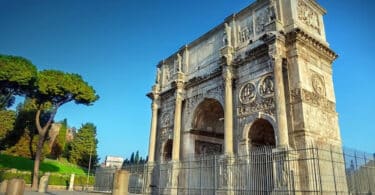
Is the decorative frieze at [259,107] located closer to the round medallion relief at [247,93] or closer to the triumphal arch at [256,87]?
the triumphal arch at [256,87]

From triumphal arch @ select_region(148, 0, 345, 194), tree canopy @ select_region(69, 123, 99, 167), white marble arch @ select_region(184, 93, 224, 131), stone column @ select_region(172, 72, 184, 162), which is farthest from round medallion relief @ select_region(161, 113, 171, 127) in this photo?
tree canopy @ select_region(69, 123, 99, 167)

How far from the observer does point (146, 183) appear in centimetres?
1766

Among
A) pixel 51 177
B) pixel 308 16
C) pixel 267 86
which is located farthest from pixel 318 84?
pixel 51 177

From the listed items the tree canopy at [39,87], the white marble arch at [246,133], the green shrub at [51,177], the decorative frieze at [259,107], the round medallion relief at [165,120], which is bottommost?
the green shrub at [51,177]

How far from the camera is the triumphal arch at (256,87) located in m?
12.1

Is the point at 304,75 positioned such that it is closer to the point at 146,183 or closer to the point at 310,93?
the point at 310,93

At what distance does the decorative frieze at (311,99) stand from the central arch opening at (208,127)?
5.55 metres

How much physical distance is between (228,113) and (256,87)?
1925 millimetres

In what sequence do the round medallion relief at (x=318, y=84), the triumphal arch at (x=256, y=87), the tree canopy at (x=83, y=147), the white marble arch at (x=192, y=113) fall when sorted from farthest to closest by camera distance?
1. the tree canopy at (x=83, y=147)
2. the white marble arch at (x=192, y=113)
3. the round medallion relief at (x=318, y=84)
4. the triumphal arch at (x=256, y=87)

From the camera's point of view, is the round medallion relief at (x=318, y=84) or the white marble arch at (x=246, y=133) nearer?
the round medallion relief at (x=318, y=84)

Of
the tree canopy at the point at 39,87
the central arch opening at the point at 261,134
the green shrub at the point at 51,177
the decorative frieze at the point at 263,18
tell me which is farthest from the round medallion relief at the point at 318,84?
the green shrub at the point at 51,177

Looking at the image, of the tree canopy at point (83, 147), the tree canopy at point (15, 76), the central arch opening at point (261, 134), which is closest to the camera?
the central arch opening at point (261, 134)

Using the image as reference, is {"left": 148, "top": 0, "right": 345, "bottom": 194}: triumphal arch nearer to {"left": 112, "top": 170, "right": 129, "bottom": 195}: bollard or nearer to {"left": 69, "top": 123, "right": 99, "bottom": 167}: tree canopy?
{"left": 112, "top": 170, "right": 129, "bottom": 195}: bollard

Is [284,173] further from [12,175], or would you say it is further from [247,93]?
[12,175]
